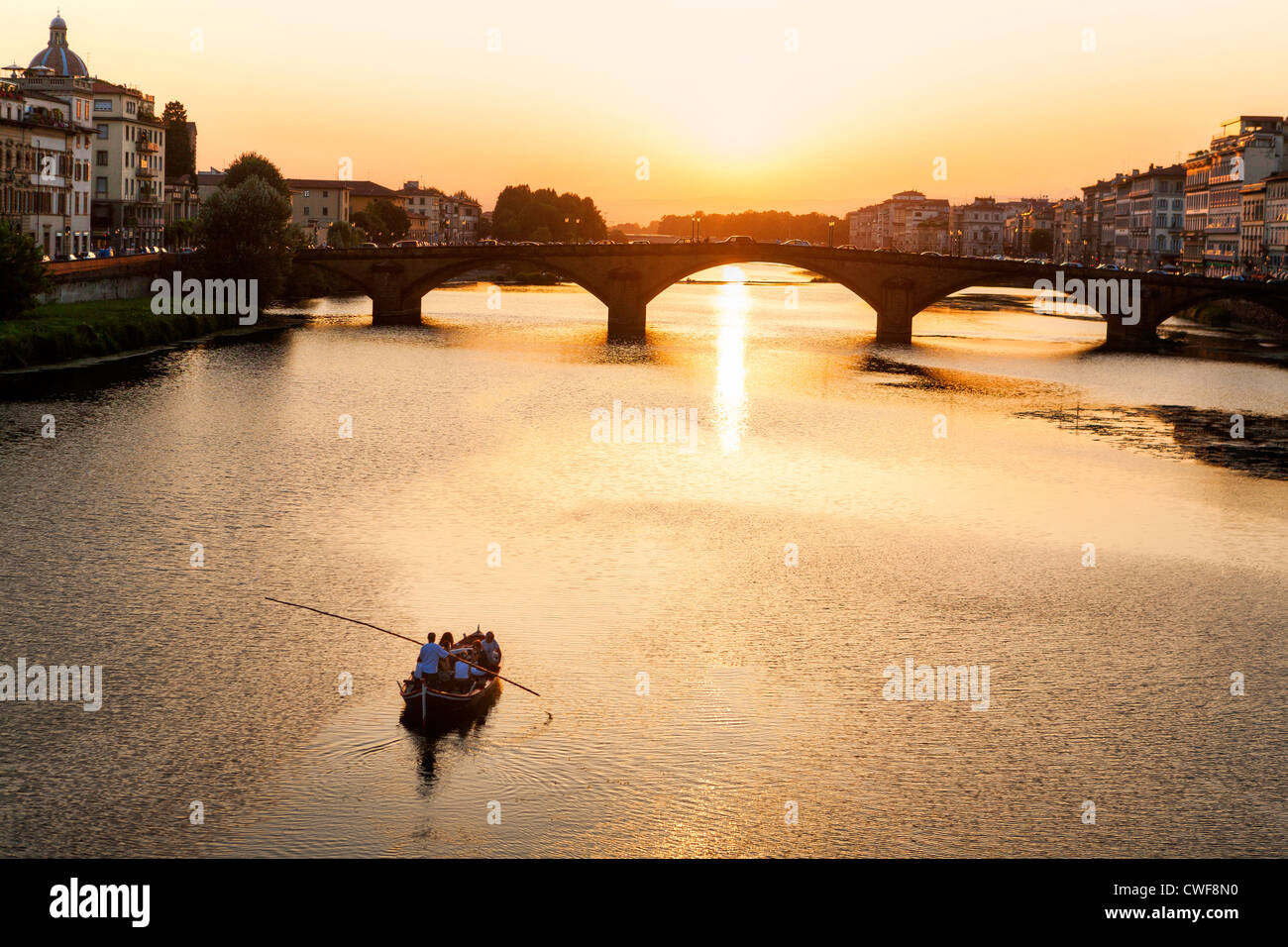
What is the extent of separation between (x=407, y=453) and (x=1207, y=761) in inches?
1203

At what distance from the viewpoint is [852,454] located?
49500 millimetres

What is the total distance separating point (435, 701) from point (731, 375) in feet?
169

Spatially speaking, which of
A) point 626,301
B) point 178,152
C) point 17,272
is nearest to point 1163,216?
point 626,301

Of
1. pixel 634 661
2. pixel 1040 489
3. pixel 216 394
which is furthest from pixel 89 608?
pixel 216 394

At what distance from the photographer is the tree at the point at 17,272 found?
6431 centimetres

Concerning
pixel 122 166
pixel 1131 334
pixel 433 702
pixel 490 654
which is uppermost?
pixel 122 166

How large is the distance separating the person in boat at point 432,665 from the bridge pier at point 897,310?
76.0 meters

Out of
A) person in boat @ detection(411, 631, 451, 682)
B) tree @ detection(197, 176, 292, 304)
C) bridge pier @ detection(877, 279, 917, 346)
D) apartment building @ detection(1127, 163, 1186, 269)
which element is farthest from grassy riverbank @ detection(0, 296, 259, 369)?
apartment building @ detection(1127, 163, 1186, 269)

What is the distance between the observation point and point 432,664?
23.2 m

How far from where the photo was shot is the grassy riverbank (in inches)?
2446

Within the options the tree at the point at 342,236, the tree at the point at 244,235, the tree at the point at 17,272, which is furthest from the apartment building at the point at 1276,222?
the tree at the point at 17,272

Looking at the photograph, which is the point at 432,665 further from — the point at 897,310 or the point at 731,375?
the point at 897,310

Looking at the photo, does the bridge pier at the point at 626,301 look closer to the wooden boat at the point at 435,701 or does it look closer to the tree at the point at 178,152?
the tree at the point at 178,152
